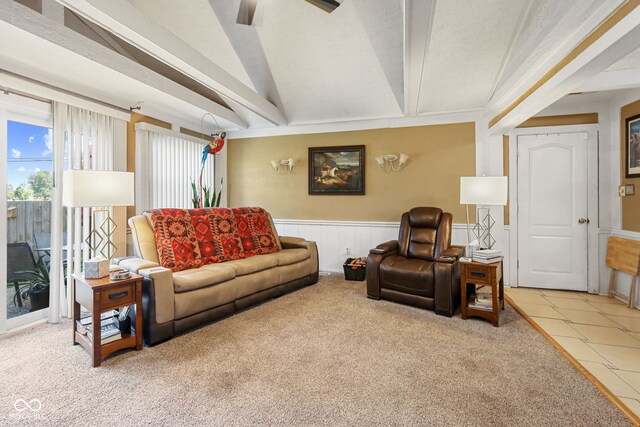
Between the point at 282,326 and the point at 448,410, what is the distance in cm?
160

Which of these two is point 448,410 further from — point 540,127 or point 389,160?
point 540,127

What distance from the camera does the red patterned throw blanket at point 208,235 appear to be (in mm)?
3186

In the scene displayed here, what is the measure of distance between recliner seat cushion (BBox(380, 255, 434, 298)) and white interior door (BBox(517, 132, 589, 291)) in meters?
1.84

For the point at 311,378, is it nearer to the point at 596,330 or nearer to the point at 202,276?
the point at 202,276

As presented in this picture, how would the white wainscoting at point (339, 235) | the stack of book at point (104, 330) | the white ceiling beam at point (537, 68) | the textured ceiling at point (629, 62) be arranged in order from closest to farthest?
the white ceiling beam at point (537, 68) → the stack of book at point (104, 330) → the textured ceiling at point (629, 62) → the white wainscoting at point (339, 235)

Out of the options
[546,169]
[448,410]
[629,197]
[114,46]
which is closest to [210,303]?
[448,410]

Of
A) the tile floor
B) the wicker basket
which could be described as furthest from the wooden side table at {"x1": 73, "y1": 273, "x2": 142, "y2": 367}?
the tile floor

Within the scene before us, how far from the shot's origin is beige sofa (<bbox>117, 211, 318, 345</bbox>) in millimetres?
2543

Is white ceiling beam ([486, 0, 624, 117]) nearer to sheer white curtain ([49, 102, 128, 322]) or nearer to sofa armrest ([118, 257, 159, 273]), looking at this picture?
sofa armrest ([118, 257, 159, 273])

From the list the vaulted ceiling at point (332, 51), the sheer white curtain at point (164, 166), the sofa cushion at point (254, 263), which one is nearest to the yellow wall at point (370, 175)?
the vaulted ceiling at point (332, 51)

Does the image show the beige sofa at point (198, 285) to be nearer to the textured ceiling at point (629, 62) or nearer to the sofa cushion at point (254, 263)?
the sofa cushion at point (254, 263)

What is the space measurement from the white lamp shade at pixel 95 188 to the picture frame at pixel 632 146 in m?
5.29

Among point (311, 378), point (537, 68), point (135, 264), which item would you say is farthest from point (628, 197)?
point (135, 264)

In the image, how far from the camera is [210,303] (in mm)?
2930
